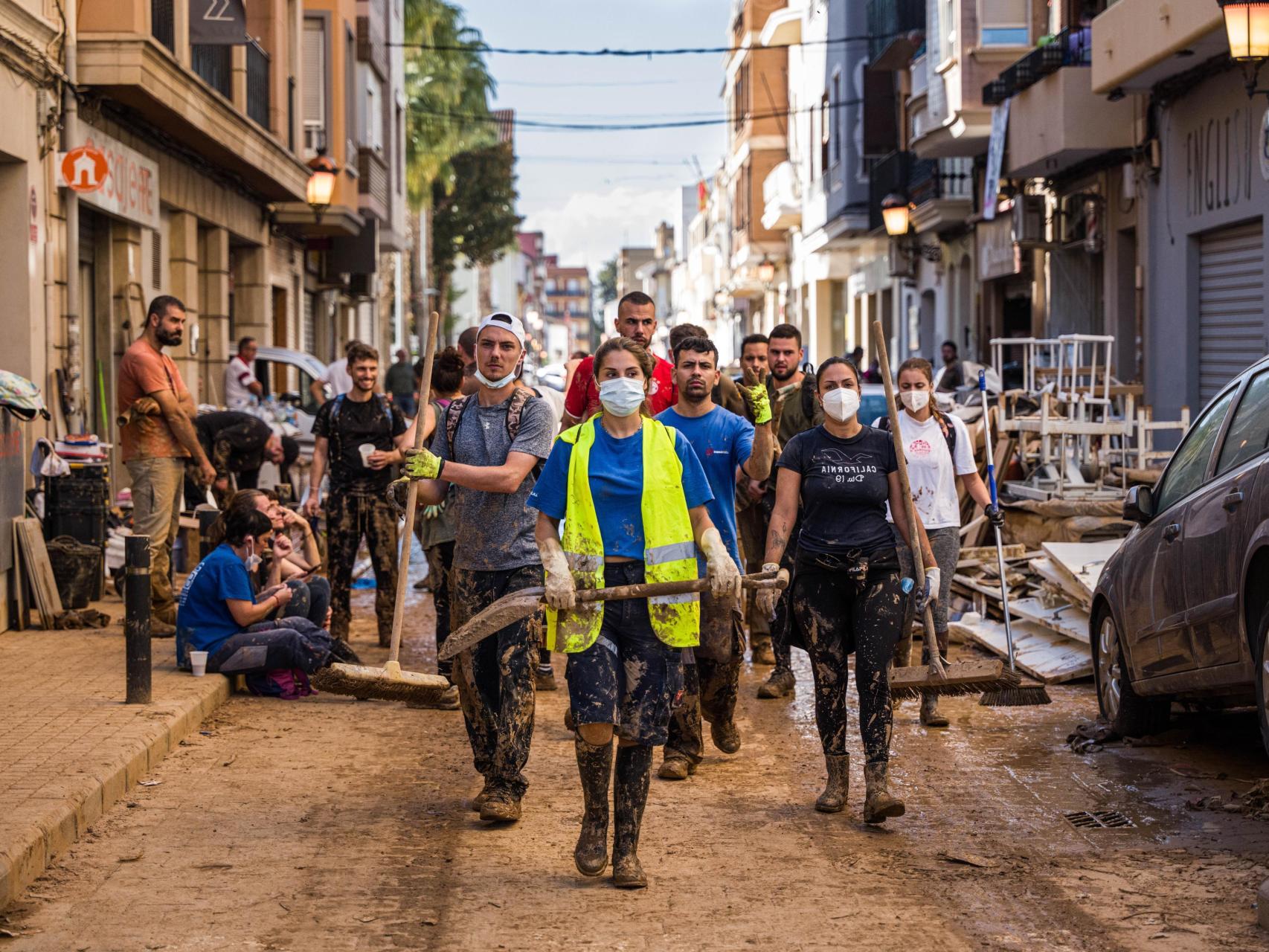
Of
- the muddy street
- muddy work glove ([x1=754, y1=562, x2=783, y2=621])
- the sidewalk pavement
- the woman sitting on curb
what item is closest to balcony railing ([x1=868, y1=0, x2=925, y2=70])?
the sidewalk pavement

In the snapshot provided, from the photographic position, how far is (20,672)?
9.70 meters

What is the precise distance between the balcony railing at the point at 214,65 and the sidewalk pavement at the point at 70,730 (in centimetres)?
852

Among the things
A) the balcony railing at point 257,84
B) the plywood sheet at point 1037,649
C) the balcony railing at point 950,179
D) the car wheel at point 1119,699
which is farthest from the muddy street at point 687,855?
the balcony railing at point 950,179

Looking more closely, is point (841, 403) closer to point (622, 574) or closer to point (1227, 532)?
point (622, 574)

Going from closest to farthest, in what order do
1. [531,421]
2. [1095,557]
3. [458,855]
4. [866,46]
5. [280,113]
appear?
[458,855], [531,421], [1095,557], [280,113], [866,46]

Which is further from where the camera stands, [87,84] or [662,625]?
[87,84]

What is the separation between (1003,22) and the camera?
23125mm

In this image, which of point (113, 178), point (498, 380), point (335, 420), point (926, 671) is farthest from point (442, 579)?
point (113, 178)

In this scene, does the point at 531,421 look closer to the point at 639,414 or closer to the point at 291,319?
the point at 639,414

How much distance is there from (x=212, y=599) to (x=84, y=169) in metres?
5.21

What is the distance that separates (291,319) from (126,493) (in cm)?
Result: 1351

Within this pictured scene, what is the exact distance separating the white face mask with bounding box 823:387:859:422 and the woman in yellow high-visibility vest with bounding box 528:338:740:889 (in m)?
1.11

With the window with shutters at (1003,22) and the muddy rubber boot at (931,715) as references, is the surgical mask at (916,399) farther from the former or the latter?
the window with shutters at (1003,22)

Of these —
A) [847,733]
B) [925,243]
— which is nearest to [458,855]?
[847,733]
